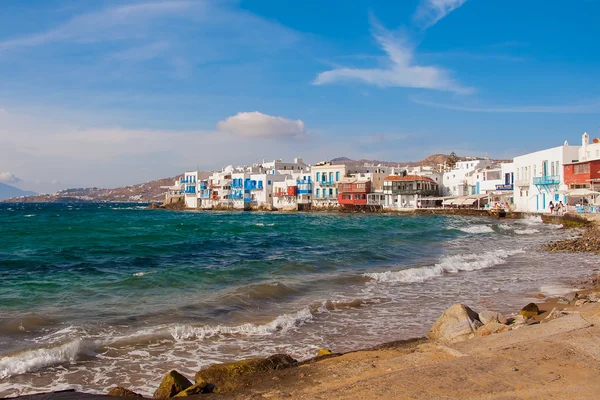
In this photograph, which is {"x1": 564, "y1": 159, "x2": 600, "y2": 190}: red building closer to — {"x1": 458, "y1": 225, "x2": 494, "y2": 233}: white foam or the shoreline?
{"x1": 458, "y1": 225, "x2": 494, "y2": 233}: white foam

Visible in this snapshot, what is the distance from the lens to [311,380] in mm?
6746

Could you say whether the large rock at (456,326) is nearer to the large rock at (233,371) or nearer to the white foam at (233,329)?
the large rock at (233,371)

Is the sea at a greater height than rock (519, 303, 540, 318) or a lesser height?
lesser

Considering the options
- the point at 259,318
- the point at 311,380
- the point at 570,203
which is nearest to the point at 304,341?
the point at 259,318

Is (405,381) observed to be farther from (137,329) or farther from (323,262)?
(323,262)

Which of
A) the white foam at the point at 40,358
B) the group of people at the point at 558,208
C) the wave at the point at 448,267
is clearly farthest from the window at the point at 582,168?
the white foam at the point at 40,358

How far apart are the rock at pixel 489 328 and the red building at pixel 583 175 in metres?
39.0

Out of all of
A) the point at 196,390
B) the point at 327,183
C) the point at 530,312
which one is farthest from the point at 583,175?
the point at 196,390

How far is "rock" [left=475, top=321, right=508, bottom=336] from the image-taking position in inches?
352

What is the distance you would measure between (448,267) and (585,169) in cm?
2913

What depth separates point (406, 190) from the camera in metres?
74.2

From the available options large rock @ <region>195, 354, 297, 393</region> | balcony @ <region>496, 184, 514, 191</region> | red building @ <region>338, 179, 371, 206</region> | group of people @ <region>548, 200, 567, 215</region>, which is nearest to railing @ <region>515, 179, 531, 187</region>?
balcony @ <region>496, 184, 514, 191</region>

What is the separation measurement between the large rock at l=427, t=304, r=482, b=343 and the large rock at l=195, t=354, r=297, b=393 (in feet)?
10.5

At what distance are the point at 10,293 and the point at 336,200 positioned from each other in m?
68.0
